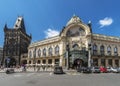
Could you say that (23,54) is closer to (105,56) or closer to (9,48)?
(9,48)

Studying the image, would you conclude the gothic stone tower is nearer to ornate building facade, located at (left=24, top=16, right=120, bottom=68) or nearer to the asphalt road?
ornate building facade, located at (left=24, top=16, right=120, bottom=68)

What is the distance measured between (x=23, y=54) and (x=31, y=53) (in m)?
5.18

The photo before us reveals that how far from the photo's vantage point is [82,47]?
182 ft

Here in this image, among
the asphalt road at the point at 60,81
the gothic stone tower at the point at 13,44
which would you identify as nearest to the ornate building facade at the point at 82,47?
the gothic stone tower at the point at 13,44

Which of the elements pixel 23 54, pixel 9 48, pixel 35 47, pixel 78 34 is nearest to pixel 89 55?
pixel 78 34

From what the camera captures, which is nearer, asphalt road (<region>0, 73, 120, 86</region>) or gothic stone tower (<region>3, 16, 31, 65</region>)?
asphalt road (<region>0, 73, 120, 86</region>)

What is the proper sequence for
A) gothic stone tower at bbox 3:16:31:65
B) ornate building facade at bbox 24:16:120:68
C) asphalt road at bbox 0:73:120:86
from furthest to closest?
gothic stone tower at bbox 3:16:31:65, ornate building facade at bbox 24:16:120:68, asphalt road at bbox 0:73:120:86

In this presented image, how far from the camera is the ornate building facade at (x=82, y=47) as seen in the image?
176 ft

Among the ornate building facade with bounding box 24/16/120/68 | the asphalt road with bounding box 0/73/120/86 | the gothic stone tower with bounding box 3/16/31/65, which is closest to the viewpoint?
the asphalt road with bounding box 0/73/120/86

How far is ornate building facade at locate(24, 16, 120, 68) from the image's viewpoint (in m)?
53.5

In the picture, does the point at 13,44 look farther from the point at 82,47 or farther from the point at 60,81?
the point at 60,81

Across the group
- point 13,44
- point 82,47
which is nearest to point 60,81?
point 82,47

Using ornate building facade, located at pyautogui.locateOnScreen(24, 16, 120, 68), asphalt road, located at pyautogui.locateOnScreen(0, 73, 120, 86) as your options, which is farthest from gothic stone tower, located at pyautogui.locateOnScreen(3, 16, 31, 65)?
asphalt road, located at pyautogui.locateOnScreen(0, 73, 120, 86)

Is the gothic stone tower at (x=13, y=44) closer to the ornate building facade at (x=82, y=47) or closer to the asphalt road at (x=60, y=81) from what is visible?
the ornate building facade at (x=82, y=47)
